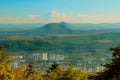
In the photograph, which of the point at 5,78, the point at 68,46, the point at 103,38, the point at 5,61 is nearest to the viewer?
the point at 5,78

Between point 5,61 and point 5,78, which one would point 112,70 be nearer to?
point 5,61

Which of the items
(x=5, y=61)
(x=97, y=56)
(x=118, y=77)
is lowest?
(x=97, y=56)

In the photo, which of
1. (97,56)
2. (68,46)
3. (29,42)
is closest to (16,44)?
(29,42)

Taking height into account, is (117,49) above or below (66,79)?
above

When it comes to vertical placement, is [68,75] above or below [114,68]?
below

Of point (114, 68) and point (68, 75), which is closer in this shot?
point (68, 75)

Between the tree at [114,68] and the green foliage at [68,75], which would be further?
the tree at [114,68]

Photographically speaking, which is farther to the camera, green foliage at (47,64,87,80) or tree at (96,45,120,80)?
tree at (96,45,120,80)

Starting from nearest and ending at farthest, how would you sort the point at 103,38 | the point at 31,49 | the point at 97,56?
the point at 97,56 < the point at 31,49 < the point at 103,38

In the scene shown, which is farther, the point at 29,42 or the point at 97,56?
the point at 29,42
